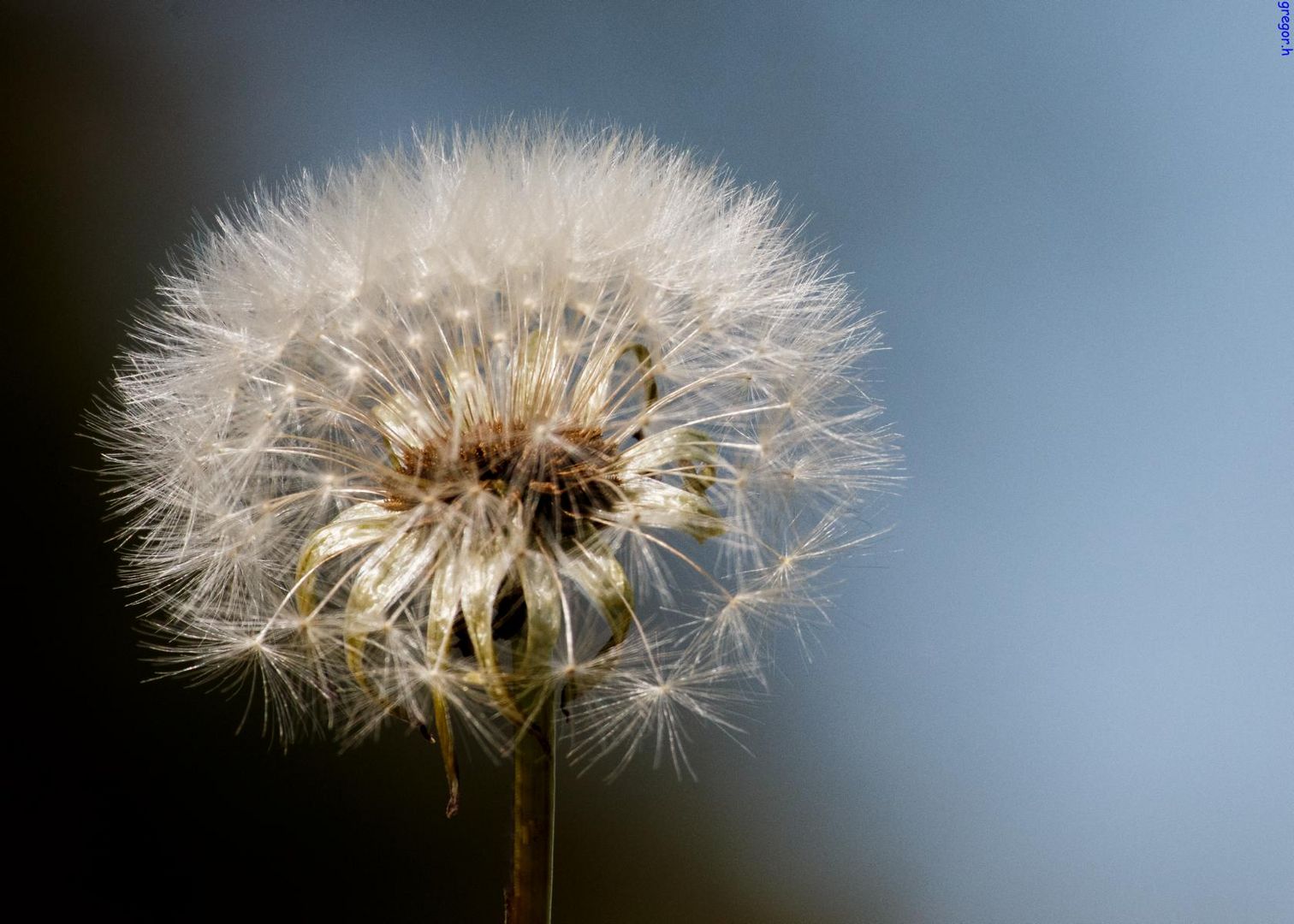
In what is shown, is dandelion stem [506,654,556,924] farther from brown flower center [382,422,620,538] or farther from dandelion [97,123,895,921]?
A: brown flower center [382,422,620,538]

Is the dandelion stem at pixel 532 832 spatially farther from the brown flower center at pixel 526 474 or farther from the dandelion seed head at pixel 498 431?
the brown flower center at pixel 526 474

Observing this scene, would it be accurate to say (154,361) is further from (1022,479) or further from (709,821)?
(1022,479)

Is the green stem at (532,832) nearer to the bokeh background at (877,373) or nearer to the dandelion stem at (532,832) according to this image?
the dandelion stem at (532,832)

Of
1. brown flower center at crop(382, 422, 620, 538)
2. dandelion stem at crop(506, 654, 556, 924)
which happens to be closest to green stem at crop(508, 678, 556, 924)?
dandelion stem at crop(506, 654, 556, 924)

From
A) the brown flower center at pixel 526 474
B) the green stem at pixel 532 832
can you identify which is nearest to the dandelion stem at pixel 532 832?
the green stem at pixel 532 832

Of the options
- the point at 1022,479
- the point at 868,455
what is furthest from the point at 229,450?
the point at 1022,479

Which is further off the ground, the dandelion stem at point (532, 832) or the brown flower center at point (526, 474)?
the brown flower center at point (526, 474)

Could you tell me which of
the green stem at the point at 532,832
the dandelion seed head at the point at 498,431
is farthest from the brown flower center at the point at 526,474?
the green stem at the point at 532,832
